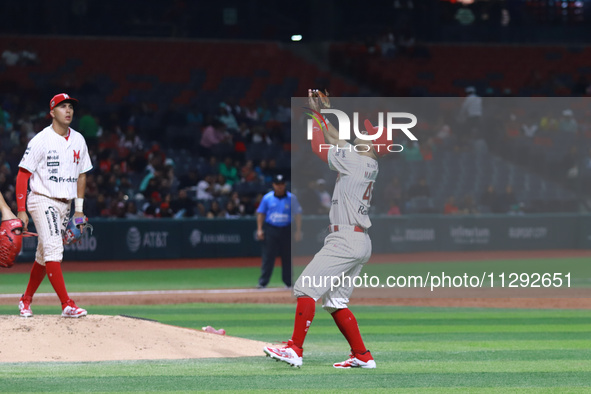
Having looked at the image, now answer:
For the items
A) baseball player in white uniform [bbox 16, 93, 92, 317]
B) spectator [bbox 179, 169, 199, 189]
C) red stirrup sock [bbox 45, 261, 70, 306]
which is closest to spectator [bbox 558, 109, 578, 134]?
spectator [bbox 179, 169, 199, 189]

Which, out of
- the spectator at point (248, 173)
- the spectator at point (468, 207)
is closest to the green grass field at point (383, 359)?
the spectator at point (248, 173)

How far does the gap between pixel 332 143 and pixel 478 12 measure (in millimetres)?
26934

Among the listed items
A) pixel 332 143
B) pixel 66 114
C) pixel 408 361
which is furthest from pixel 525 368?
pixel 66 114

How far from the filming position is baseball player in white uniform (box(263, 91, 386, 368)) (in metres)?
7.43

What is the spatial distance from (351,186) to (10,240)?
3.26 metres

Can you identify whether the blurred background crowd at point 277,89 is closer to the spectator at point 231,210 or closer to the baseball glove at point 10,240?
the spectator at point 231,210

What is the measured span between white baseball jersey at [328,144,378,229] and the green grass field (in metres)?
1.28

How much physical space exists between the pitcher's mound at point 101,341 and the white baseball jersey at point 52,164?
1.21 meters

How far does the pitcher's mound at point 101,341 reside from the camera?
8.05 metres

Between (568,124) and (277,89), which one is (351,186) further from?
(277,89)

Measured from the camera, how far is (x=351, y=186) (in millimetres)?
7527

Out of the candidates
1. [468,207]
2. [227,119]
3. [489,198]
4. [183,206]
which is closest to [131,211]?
[183,206]

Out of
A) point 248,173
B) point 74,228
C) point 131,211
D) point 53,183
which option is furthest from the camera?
point 248,173

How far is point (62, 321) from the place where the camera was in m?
8.48
